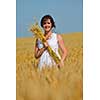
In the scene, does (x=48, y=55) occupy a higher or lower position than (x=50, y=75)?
higher

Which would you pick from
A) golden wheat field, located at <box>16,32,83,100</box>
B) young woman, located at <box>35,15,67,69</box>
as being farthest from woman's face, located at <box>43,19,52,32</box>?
golden wheat field, located at <box>16,32,83,100</box>

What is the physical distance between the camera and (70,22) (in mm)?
1728

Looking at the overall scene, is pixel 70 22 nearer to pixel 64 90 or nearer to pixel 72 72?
pixel 72 72

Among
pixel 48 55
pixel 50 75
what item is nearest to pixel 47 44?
pixel 48 55

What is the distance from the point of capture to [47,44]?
169 centimetres

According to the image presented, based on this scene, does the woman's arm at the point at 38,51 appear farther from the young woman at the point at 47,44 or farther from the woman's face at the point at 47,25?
the woman's face at the point at 47,25

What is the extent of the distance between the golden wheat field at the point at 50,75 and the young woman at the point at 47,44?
28 millimetres

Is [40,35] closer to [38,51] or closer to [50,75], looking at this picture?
[38,51]

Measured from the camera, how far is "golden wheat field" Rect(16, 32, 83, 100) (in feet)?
5.39

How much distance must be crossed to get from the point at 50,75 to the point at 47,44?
199 millimetres

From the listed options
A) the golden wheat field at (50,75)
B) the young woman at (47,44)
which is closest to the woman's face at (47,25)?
the young woman at (47,44)

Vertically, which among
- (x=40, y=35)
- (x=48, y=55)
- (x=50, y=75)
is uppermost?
(x=40, y=35)

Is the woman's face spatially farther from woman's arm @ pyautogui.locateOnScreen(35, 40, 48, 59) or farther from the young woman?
woman's arm @ pyautogui.locateOnScreen(35, 40, 48, 59)
